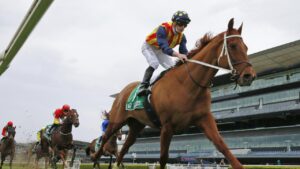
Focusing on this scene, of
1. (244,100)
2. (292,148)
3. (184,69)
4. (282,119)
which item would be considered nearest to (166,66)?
(184,69)

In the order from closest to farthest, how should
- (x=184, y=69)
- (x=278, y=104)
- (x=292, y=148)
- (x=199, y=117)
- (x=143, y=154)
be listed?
(x=199, y=117)
(x=184, y=69)
(x=292, y=148)
(x=278, y=104)
(x=143, y=154)

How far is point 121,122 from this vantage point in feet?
21.9

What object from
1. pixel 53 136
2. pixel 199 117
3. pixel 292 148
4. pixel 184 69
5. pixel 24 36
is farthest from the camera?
pixel 292 148

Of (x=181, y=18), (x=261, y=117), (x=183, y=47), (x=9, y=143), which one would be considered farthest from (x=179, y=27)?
(x=261, y=117)

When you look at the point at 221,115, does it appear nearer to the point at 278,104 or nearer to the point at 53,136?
the point at 278,104

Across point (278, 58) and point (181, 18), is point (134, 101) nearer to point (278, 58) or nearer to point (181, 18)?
point (181, 18)

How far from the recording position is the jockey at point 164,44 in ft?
18.1

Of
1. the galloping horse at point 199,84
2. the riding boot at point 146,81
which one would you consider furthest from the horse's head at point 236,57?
the riding boot at point 146,81

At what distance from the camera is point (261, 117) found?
50219 mm

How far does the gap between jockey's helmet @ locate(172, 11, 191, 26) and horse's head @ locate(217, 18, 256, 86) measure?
80 cm

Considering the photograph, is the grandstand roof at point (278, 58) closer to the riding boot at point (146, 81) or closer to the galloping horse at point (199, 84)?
the riding boot at point (146, 81)

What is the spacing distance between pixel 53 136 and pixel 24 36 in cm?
1506

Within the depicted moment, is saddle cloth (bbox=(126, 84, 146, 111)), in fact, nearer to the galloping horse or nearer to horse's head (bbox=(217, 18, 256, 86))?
the galloping horse

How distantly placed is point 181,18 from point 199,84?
116 centimetres
